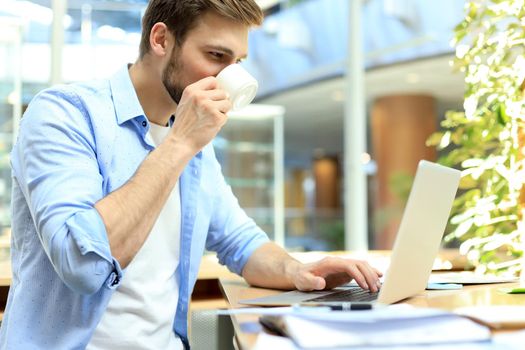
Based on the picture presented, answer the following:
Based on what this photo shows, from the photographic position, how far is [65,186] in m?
1.19

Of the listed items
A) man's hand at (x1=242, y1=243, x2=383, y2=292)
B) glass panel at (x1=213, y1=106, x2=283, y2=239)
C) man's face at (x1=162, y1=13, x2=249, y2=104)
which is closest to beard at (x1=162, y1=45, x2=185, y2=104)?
man's face at (x1=162, y1=13, x2=249, y2=104)

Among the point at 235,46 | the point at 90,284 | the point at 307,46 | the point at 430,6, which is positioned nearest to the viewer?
the point at 90,284

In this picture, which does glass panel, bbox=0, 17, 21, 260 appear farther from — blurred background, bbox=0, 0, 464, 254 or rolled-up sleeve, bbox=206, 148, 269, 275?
rolled-up sleeve, bbox=206, 148, 269, 275

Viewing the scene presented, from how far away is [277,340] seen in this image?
810 mm

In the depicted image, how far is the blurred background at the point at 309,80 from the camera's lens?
13.0 ft

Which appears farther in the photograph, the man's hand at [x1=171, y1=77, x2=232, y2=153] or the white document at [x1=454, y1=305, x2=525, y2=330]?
the man's hand at [x1=171, y1=77, x2=232, y2=153]

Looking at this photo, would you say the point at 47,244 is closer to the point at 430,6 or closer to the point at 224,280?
the point at 224,280

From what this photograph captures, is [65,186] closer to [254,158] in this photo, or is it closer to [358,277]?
[358,277]

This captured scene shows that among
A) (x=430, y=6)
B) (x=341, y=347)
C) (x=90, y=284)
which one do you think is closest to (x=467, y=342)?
(x=341, y=347)

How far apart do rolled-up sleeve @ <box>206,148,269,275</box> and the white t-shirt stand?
0.70 feet

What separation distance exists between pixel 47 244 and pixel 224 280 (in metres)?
0.67

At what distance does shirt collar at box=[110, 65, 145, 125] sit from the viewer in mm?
1488

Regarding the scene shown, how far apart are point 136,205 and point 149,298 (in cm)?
32

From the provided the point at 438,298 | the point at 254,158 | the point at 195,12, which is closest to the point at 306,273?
the point at 438,298
